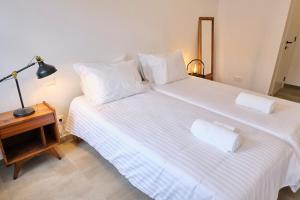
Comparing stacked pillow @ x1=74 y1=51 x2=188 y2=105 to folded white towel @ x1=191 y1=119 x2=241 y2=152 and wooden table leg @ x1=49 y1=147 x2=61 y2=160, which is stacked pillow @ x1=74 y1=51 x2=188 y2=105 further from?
folded white towel @ x1=191 y1=119 x2=241 y2=152

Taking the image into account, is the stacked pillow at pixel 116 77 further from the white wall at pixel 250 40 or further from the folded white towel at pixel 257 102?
the white wall at pixel 250 40

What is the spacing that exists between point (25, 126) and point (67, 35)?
997 millimetres

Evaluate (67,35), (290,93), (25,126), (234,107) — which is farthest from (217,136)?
(290,93)

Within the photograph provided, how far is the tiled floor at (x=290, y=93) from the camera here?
3.63 m

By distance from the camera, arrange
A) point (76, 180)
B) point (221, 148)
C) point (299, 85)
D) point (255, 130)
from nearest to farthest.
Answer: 1. point (221, 148)
2. point (255, 130)
3. point (76, 180)
4. point (299, 85)

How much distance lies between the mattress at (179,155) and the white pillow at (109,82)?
0.12m

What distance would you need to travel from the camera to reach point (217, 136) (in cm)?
142

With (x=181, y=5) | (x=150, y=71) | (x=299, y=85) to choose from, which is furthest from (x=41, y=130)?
(x=299, y=85)

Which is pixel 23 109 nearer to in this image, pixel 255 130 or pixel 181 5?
pixel 255 130

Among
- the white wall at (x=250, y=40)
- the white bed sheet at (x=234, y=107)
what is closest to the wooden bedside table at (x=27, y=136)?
the white bed sheet at (x=234, y=107)

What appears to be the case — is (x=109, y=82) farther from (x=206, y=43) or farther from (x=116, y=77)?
(x=206, y=43)

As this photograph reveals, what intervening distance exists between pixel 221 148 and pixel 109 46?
1.77 m

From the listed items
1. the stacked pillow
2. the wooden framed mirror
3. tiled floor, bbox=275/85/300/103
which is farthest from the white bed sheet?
tiled floor, bbox=275/85/300/103

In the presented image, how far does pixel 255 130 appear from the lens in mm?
1645
